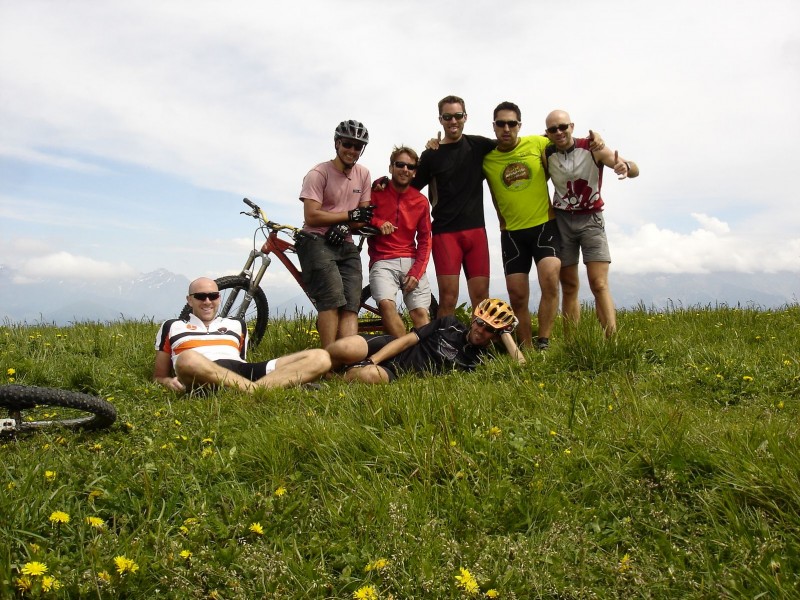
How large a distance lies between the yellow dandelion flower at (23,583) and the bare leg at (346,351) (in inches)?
167

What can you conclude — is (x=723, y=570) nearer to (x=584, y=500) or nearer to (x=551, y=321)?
(x=584, y=500)

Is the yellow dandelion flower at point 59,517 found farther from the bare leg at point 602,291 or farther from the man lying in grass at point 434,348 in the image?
the bare leg at point 602,291

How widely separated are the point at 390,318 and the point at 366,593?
5.18m

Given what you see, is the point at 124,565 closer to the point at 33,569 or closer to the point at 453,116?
the point at 33,569

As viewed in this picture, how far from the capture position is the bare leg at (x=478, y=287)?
781 cm

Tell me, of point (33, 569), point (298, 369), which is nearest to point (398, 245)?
point (298, 369)

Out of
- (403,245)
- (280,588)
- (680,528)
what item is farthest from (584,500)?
(403,245)

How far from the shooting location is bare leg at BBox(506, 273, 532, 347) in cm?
749

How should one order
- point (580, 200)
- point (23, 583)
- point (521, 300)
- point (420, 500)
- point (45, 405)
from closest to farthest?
point (23, 583), point (420, 500), point (45, 405), point (580, 200), point (521, 300)

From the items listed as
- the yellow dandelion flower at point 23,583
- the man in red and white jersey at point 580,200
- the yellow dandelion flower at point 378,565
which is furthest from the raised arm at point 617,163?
the yellow dandelion flower at point 23,583

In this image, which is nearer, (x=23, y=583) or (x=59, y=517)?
(x=23, y=583)

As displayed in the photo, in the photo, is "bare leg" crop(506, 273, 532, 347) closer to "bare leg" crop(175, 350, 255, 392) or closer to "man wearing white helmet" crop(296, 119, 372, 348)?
"man wearing white helmet" crop(296, 119, 372, 348)

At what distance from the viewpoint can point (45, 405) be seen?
3830mm

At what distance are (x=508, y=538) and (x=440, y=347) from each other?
3.78 meters
